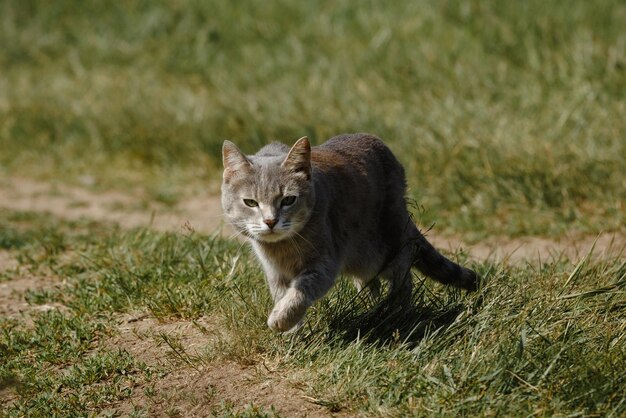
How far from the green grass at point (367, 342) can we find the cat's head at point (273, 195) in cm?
43

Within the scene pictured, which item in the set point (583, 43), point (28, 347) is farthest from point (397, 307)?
point (583, 43)

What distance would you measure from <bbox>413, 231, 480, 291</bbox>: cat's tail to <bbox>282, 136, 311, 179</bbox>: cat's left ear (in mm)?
745

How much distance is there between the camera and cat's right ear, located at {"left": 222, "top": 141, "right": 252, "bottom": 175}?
4.82 m

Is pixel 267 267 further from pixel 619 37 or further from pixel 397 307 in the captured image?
pixel 619 37

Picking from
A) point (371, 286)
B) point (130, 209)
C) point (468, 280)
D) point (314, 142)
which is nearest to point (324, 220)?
point (371, 286)

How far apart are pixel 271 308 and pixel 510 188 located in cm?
302

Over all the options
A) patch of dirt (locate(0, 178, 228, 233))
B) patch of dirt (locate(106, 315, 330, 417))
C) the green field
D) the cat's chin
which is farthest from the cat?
patch of dirt (locate(0, 178, 228, 233))

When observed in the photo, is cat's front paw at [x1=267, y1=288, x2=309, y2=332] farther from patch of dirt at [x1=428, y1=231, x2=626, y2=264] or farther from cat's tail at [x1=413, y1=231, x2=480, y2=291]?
patch of dirt at [x1=428, y1=231, x2=626, y2=264]

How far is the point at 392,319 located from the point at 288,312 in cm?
56

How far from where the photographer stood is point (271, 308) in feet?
16.0

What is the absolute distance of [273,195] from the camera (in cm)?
470

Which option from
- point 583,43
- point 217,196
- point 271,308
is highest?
point 583,43

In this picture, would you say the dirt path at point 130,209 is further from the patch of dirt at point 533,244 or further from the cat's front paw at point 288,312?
the cat's front paw at point 288,312

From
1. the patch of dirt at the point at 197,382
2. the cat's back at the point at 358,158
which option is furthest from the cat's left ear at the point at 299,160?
the patch of dirt at the point at 197,382
